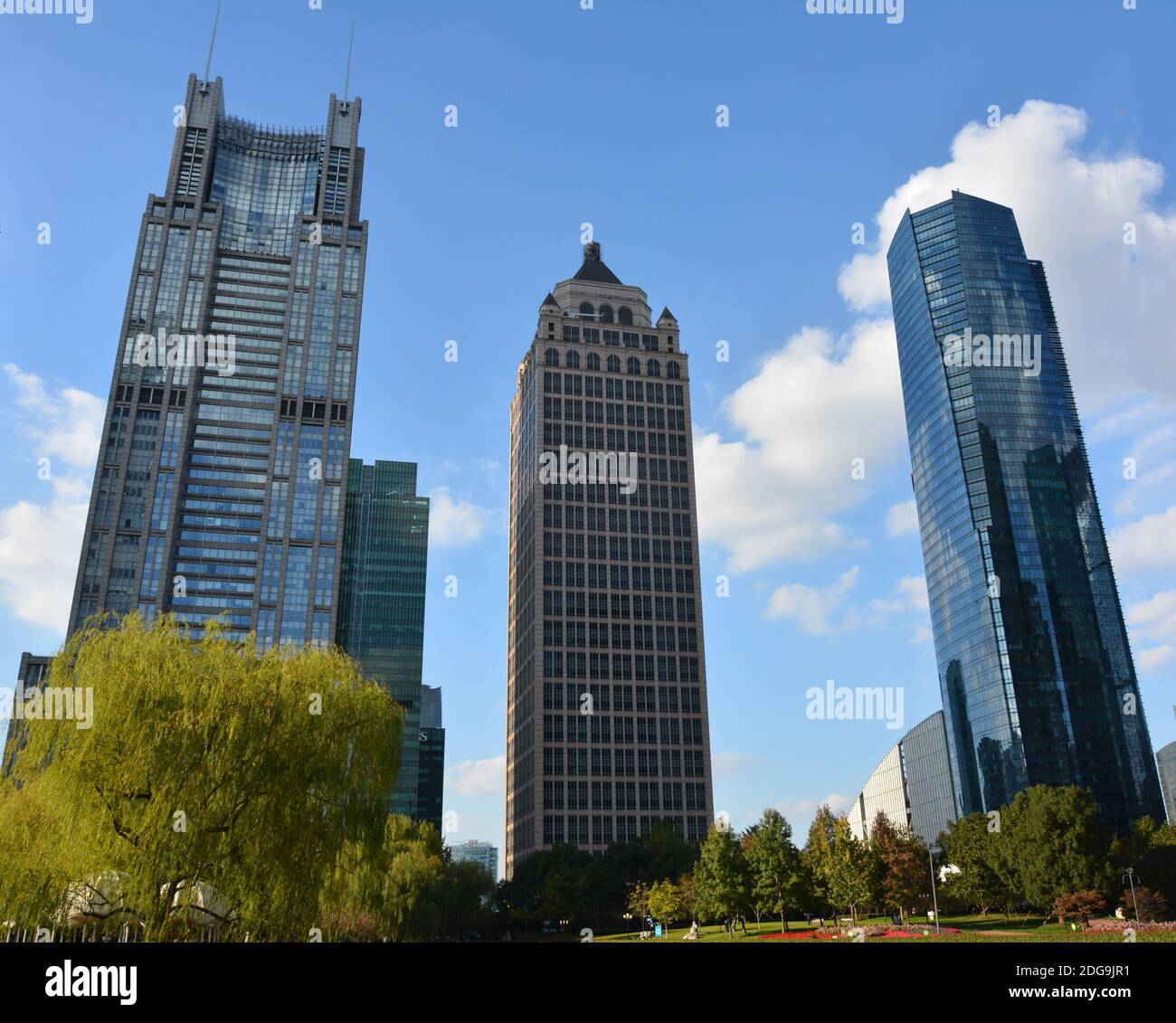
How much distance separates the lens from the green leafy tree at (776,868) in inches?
2564

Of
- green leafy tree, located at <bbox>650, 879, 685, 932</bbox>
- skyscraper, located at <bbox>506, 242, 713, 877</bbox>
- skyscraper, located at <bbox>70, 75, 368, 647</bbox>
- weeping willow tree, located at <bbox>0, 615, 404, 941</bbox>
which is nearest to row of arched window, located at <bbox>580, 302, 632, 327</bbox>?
skyscraper, located at <bbox>506, 242, 713, 877</bbox>

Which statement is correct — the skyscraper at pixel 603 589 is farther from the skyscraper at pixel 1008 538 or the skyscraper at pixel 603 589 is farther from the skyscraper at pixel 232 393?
the skyscraper at pixel 1008 538

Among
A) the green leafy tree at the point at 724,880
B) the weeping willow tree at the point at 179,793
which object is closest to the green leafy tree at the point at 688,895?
the green leafy tree at the point at 724,880

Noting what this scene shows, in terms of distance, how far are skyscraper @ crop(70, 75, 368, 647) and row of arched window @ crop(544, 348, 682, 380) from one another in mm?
43695

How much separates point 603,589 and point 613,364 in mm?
38491

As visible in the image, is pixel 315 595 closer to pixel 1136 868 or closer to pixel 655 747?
pixel 655 747

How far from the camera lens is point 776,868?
215 feet

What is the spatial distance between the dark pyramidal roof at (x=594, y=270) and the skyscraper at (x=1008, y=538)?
62757mm

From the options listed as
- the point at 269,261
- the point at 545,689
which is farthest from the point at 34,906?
the point at 269,261

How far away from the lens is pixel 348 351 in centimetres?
16650

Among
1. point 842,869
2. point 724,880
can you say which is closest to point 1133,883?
point 842,869

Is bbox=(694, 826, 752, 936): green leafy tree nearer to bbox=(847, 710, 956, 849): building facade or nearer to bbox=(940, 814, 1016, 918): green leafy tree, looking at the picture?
bbox=(940, 814, 1016, 918): green leafy tree

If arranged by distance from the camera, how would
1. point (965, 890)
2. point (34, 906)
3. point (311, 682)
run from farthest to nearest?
point (965, 890) → point (311, 682) → point (34, 906)

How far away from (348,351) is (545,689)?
79630mm
